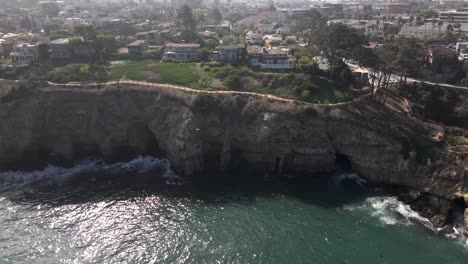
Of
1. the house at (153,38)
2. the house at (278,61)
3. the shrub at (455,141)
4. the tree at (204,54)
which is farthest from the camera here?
the house at (153,38)

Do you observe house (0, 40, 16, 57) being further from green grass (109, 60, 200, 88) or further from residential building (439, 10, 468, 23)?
residential building (439, 10, 468, 23)

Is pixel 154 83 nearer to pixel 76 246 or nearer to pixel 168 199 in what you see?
pixel 168 199

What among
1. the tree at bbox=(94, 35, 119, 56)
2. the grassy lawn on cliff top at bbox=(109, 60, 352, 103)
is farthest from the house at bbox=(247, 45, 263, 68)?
the tree at bbox=(94, 35, 119, 56)

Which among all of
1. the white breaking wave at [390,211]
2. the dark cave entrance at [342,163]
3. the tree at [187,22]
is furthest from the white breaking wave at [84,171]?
the tree at [187,22]

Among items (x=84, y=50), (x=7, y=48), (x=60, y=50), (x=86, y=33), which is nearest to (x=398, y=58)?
(x=84, y=50)

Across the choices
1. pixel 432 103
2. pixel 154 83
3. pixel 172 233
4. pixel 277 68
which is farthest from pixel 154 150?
pixel 432 103

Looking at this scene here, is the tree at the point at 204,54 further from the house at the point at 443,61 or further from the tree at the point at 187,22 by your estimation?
the house at the point at 443,61
